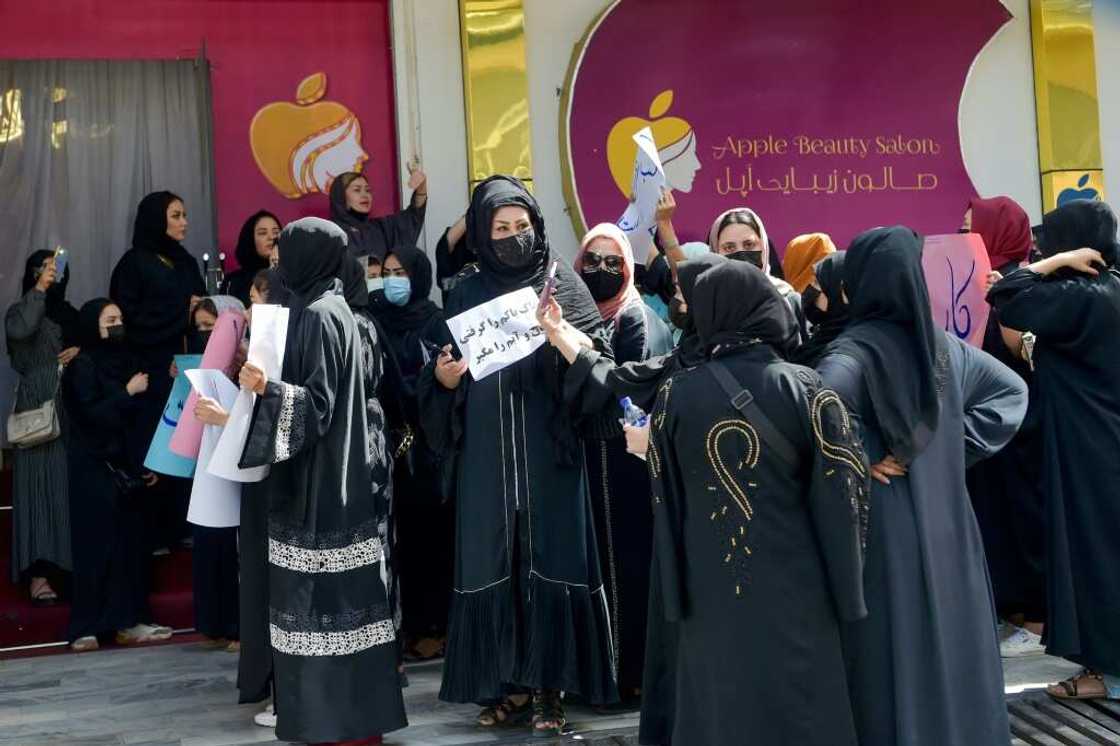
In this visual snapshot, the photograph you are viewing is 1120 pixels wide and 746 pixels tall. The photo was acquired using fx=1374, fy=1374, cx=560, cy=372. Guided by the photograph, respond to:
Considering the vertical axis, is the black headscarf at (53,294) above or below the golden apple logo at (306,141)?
below

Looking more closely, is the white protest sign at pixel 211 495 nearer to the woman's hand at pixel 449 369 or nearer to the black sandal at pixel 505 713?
the woman's hand at pixel 449 369

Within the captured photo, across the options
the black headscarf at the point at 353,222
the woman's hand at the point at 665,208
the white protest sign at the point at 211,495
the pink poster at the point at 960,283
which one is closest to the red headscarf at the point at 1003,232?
the pink poster at the point at 960,283

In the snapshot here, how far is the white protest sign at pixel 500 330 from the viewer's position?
4.36m

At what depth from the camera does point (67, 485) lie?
6375 millimetres

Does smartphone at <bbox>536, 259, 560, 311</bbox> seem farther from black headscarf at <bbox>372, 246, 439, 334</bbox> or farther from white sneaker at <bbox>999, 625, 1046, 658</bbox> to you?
white sneaker at <bbox>999, 625, 1046, 658</bbox>

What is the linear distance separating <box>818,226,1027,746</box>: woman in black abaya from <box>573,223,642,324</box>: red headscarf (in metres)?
1.28

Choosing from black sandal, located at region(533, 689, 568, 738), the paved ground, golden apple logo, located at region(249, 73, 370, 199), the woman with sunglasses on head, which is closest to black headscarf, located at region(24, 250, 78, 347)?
golden apple logo, located at region(249, 73, 370, 199)

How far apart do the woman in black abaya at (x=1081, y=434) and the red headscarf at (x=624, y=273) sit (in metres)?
1.29

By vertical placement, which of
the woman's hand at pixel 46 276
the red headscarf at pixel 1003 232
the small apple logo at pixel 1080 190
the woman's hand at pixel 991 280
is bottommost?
the woman's hand at pixel 991 280

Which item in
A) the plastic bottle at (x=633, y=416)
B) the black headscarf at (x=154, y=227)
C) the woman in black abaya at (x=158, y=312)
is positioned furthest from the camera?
the black headscarf at (x=154, y=227)

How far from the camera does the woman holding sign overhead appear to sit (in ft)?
14.5

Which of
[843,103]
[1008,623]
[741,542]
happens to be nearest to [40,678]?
[741,542]

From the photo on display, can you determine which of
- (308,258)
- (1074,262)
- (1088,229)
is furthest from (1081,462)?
(308,258)

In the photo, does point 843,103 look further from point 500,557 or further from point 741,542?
point 741,542
